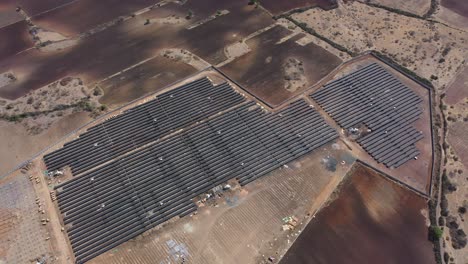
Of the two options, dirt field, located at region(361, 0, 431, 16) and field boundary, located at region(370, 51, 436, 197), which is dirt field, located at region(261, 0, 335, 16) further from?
field boundary, located at region(370, 51, 436, 197)

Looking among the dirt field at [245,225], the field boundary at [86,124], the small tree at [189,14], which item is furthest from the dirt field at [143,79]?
the dirt field at [245,225]

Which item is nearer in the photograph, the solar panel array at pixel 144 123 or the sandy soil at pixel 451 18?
the solar panel array at pixel 144 123

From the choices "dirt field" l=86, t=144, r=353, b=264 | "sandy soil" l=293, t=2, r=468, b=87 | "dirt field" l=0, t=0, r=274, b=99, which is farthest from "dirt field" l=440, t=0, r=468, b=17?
"dirt field" l=86, t=144, r=353, b=264

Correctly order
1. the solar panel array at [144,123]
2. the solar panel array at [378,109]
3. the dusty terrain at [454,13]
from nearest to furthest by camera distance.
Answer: the solar panel array at [144,123] → the solar panel array at [378,109] → the dusty terrain at [454,13]

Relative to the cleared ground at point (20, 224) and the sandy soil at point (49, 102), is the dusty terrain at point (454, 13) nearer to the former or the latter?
the sandy soil at point (49, 102)

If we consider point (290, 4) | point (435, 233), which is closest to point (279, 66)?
point (290, 4)

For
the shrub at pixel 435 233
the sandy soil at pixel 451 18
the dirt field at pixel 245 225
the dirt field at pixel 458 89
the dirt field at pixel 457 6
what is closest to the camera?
the dirt field at pixel 245 225
